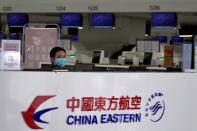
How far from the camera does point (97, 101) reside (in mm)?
3838

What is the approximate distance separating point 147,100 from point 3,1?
12333mm

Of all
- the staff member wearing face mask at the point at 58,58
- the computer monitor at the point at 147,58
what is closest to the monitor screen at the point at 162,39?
the computer monitor at the point at 147,58

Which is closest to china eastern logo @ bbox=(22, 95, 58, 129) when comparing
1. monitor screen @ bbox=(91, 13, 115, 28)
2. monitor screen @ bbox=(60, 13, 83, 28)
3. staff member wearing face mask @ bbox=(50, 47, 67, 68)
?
staff member wearing face mask @ bbox=(50, 47, 67, 68)

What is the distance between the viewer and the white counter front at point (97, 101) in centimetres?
367

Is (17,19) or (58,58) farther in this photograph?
(17,19)

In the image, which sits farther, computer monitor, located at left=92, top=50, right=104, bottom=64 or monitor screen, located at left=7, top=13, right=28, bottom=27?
monitor screen, located at left=7, top=13, right=28, bottom=27

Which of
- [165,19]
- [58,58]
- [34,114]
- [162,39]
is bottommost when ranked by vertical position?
A: [34,114]

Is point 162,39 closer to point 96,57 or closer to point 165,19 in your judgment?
point 165,19

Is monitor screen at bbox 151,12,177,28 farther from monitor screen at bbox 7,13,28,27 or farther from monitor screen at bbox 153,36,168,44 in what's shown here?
monitor screen at bbox 153,36,168,44

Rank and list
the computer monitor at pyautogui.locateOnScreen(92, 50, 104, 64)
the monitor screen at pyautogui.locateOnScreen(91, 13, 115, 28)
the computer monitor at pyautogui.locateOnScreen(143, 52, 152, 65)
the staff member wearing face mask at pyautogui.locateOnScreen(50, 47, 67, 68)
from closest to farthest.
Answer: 1. the staff member wearing face mask at pyautogui.locateOnScreen(50, 47, 67, 68)
2. the computer monitor at pyautogui.locateOnScreen(92, 50, 104, 64)
3. the computer monitor at pyautogui.locateOnScreen(143, 52, 152, 65)
4. the monitor screen at pyautogui.locateOnScreen(91, 13, 115, 28)

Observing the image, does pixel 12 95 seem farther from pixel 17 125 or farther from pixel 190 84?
pixel 190 84

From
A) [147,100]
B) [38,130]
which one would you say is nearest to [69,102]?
[38,130]

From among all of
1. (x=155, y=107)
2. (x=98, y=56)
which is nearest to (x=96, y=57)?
(x=98, y=56)

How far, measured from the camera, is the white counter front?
3.67 meters
